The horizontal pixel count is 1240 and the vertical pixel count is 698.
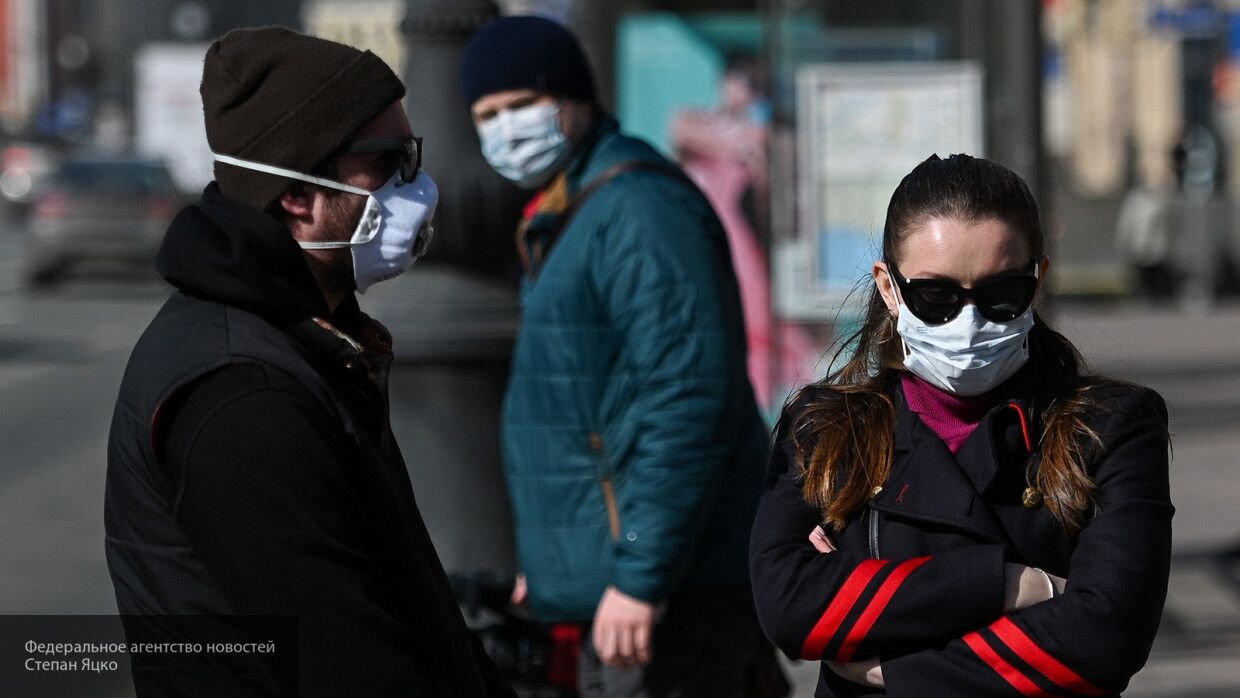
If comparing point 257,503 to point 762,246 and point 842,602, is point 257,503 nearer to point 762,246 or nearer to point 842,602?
point 842,602

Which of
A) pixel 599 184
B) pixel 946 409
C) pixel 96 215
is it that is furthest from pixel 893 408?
pixel 96 215

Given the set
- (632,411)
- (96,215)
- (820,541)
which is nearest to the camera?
(820,541)

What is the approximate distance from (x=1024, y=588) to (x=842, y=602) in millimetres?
229

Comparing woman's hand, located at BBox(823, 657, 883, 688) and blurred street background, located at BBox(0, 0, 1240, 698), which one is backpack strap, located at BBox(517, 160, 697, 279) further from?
woman's hand, located at BBox(823, 657, 883, 688)

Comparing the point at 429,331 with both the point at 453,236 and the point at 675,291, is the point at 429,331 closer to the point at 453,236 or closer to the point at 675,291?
the point at 453,236

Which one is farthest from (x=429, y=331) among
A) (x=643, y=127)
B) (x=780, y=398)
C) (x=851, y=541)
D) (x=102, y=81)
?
(x=102, y=81)

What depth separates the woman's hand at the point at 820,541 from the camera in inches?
90.1

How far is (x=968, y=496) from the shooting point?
2.17 metres

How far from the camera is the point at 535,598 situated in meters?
3.41

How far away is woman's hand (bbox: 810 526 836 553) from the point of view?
2289 millimetres

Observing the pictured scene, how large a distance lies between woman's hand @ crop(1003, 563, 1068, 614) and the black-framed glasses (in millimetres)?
938

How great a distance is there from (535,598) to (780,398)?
4931 mm

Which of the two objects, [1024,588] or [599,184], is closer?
[1024,588]

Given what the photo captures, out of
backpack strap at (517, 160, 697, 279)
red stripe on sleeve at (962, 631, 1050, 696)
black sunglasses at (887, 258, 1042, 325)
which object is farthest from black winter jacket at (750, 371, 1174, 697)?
backpack strap at (517, 160, 697, 279)
